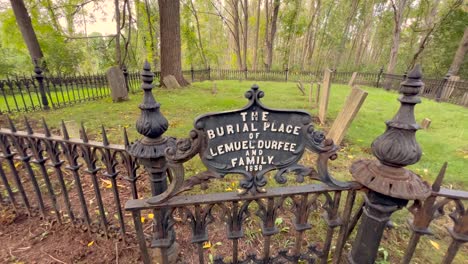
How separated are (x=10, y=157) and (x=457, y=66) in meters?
21.9

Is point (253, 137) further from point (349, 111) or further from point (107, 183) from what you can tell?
point (349, 111)

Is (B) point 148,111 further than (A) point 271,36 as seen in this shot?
No

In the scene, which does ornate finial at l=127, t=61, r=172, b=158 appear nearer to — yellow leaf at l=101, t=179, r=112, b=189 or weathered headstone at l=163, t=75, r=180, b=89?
yellow leaf at l=101, t=179, r=112, b=189

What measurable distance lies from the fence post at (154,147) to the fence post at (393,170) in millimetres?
1268

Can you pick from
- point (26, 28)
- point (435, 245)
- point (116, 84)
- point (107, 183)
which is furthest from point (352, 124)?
point (26, 28)

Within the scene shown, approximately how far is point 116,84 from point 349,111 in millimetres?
7515

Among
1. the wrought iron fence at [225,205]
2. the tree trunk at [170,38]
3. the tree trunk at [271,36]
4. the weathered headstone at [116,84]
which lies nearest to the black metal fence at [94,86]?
the weathered headstone at [116,84]

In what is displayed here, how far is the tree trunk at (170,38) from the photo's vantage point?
10.0 m

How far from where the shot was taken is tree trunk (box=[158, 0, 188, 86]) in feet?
32.9

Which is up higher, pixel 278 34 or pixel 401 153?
pixel 278 34

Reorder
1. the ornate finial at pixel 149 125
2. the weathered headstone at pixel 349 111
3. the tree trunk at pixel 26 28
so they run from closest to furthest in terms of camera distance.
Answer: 1. the ornate finial at pixel 149 125
2. the weathered headstone at pixel 349 111
3. the tree trunk at pixel 26 28

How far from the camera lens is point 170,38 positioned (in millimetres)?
10492

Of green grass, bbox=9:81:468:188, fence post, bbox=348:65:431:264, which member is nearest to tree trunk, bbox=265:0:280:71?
green grass, bbox=9:81:468:188

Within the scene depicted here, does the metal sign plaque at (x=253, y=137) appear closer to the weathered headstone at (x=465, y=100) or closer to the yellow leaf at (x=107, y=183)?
the yellow leaf at (x=107, y=183)
